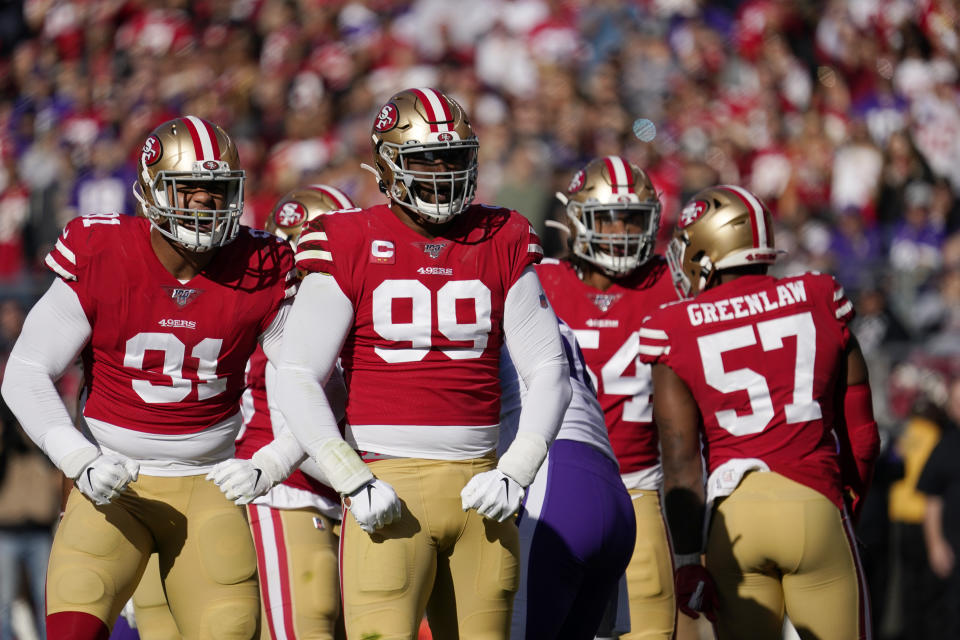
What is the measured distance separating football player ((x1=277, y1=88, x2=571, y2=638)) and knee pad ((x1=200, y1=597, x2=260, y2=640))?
55cm

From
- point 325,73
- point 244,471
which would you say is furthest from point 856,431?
point 325,73

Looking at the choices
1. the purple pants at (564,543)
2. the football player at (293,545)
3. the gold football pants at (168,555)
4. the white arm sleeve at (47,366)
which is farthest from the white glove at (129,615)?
the purple pants at (564,543)

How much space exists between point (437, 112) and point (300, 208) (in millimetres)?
1992

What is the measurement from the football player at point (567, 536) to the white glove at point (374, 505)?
759 millimetres

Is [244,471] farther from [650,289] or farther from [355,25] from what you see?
[355,25]

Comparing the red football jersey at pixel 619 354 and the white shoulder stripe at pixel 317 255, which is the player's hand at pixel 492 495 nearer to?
the white shoulder stripe at pixel 317 255

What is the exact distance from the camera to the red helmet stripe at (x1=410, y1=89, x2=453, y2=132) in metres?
3.88

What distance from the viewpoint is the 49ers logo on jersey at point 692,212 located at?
16.6 ft

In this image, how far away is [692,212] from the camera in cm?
512

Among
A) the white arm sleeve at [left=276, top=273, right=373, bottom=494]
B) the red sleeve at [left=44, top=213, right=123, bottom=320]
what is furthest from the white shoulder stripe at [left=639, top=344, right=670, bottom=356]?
the red sleeve at [left=44, top=213, right=123, bottom=320]

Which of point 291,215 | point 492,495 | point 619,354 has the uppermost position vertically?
point 291,215

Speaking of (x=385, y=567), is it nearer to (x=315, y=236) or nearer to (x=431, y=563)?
(x=431, y=563)

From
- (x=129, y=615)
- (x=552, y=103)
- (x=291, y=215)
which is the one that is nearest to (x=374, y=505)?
(x=129, y=615)

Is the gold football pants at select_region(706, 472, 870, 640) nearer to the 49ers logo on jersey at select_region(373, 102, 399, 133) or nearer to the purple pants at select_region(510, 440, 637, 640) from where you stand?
the purple pants at select_region(510, 440, 637, 640)
